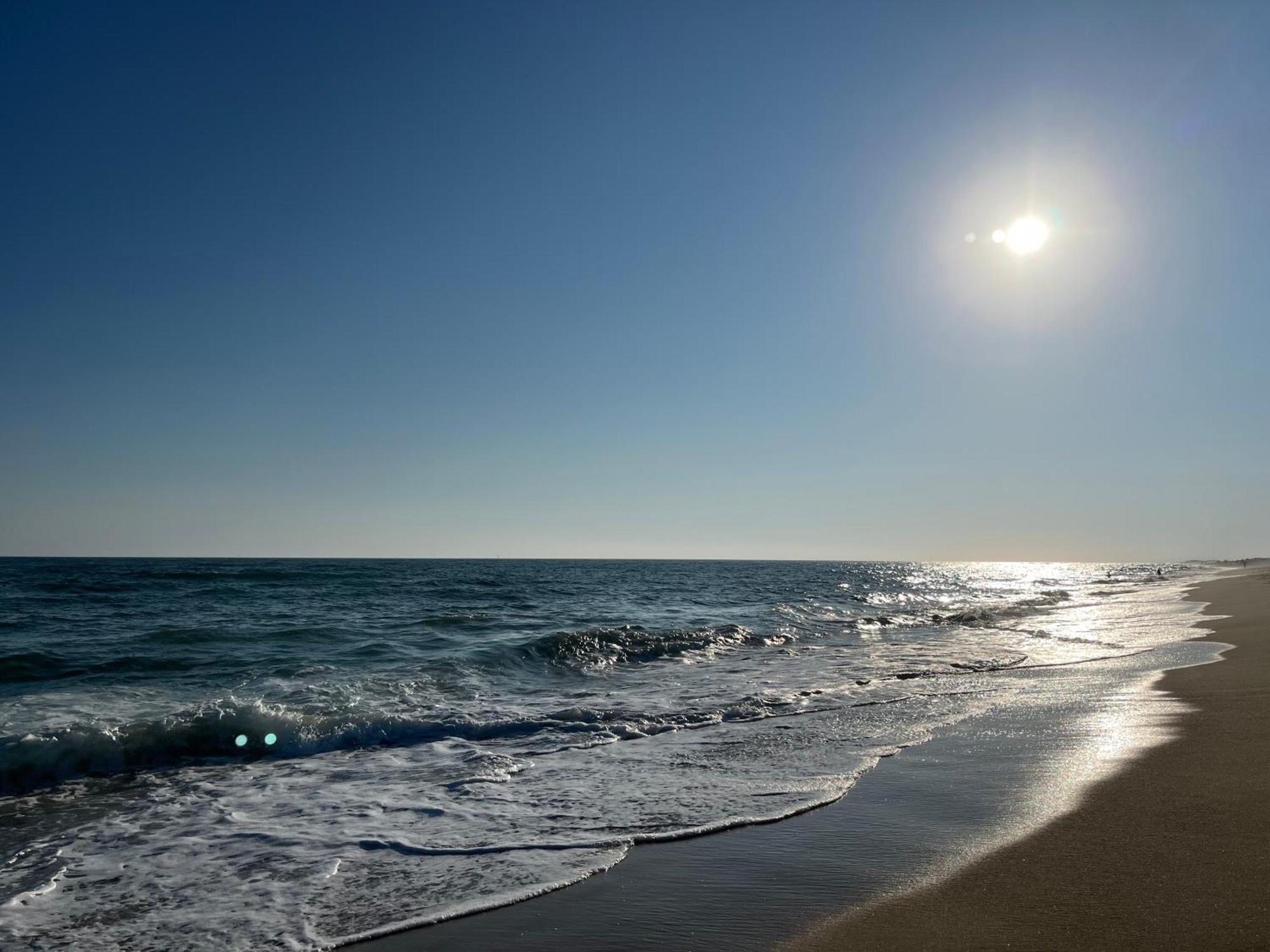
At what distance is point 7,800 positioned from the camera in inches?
249

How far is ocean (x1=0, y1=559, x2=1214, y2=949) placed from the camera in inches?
164

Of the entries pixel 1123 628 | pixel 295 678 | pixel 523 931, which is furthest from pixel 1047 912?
pixel 1123 628

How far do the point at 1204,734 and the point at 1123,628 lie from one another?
47.9 feet

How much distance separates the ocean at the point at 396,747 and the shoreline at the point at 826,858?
0.23 m

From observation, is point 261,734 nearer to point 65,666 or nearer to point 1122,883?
point 65,666

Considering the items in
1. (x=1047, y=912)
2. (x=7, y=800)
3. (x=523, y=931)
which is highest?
(x=1047, y=912)

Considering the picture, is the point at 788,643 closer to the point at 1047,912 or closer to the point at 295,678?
the point at 295,678

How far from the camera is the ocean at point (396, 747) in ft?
13.7

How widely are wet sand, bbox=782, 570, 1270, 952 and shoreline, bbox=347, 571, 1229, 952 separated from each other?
5.2 inches

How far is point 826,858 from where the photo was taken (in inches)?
167

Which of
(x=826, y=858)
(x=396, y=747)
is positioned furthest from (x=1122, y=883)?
(x=396, y=747)

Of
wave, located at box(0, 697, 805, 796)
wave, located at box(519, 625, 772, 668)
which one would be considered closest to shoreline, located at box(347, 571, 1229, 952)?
wave, located at box(0, 697, 805, 796)

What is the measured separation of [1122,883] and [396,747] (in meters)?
6.74

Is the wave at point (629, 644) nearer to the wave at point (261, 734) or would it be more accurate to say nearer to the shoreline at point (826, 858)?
the wave at point (261, 734)
